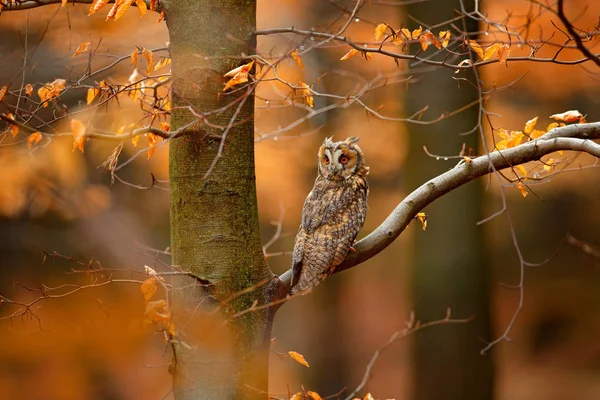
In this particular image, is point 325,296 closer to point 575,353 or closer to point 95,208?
point 95,208

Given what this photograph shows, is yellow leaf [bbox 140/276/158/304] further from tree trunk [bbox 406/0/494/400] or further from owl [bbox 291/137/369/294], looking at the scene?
tree trunk [bbox 406/0/494/400]

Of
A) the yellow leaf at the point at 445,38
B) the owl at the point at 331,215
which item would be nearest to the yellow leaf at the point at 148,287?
the owl at the point at 331,215

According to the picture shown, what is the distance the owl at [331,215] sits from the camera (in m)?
2.60

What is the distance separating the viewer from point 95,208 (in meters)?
4.90

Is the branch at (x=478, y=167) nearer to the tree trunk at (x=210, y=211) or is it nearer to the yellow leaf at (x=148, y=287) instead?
the tree trunk at (x=210, y=211)

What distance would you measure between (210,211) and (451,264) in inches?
92.1

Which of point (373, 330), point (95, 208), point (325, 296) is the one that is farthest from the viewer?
point (373, 330)

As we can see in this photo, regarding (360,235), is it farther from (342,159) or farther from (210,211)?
(210,211)

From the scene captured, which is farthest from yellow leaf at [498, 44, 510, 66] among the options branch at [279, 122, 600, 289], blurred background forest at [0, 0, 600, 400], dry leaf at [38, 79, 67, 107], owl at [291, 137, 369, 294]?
dry leaf at [38, 79, 67, 107]

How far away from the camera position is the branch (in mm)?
2004

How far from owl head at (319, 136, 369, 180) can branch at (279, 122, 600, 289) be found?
1.96ft

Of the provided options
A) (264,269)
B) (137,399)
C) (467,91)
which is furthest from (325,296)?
(264,269)

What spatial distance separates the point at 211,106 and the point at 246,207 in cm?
34

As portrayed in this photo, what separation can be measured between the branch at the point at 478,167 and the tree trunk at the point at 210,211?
0.92 ft
